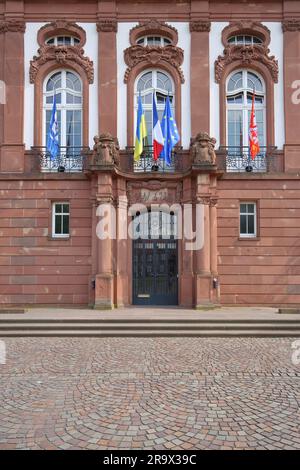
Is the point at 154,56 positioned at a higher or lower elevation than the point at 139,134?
higher

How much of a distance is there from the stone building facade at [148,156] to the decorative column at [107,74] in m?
0.05

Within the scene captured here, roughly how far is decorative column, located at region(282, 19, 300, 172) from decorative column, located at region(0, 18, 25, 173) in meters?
11.4

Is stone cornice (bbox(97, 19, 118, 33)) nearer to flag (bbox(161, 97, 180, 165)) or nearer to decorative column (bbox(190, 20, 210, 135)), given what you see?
decorative column (bbox(190, 20, 210, 135))

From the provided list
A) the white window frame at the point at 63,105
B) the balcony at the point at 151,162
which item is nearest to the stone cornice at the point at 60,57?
the white window frame at the point at 63,105

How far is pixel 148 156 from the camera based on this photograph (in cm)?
1614

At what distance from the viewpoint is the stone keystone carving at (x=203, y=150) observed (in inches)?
586

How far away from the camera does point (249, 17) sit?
16.8m

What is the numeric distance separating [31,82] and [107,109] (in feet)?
11.9

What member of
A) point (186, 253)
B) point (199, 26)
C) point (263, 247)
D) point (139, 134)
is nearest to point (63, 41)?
point (199, 26)

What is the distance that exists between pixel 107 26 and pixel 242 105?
6.89 m

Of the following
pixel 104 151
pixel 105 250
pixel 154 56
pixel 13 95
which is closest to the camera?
pixel 105 250

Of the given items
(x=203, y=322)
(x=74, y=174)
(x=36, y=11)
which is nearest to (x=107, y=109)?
(x=74, y=174)

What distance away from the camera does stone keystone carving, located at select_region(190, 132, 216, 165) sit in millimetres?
14883

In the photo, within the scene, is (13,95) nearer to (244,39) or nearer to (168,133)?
(168,133)
